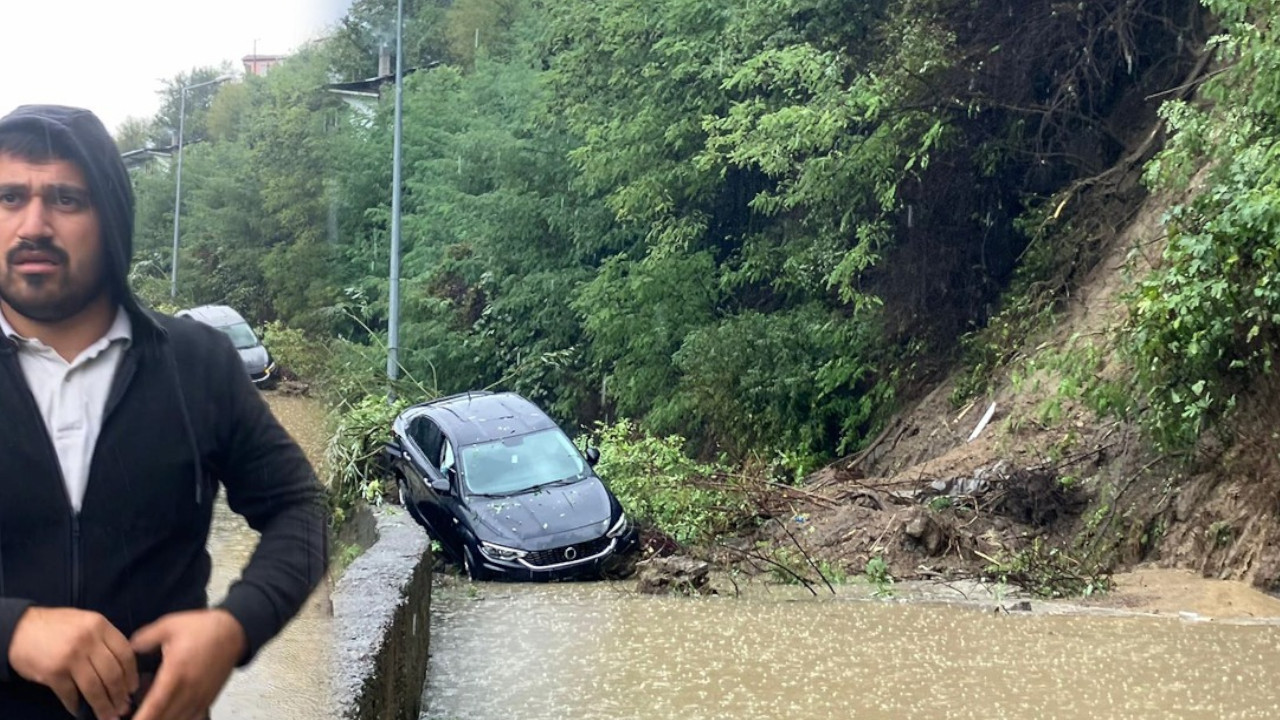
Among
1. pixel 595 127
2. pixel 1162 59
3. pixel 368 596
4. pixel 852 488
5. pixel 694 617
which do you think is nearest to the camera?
pixel 368 596

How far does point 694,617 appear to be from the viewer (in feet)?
33.7

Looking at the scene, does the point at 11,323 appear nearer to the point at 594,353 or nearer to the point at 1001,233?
the point at 1001,233

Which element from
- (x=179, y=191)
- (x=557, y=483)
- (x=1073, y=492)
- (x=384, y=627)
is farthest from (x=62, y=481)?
(x=557, y=483)

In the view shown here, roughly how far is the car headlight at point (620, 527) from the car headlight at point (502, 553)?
82 cm

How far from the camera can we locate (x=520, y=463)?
47.2 feet

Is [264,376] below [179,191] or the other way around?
below

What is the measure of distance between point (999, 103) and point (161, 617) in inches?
634

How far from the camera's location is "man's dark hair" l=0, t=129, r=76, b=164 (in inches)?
55.0

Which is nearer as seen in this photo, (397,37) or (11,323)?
(11,323)

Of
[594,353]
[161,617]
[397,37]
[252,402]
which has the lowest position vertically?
[594,353]

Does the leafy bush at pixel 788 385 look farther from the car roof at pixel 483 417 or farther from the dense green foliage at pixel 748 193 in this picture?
the car roof at pixel 483 417

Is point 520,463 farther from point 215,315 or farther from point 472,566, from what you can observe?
point 215,315

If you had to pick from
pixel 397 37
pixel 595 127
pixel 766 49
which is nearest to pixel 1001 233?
pixel 766 49

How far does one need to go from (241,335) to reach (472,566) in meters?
12.2
